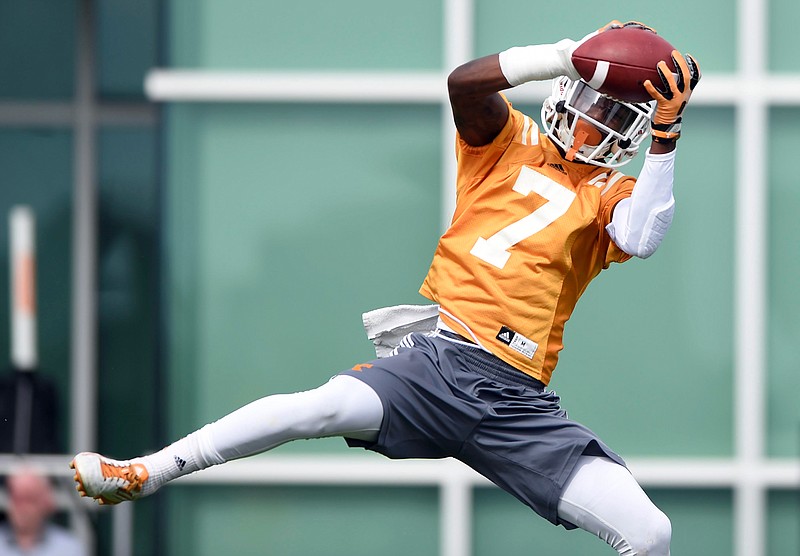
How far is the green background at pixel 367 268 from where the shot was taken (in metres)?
5.88

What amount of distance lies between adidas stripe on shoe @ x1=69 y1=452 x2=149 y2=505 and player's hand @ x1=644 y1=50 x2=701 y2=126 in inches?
65.5

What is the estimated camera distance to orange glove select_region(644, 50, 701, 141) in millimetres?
3426

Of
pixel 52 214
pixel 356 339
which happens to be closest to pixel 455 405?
pixel 356 339

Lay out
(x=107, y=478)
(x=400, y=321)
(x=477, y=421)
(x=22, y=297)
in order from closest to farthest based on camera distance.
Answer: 1. (x=107, y=478)
2. (x=477, y=421)
3. (x=400, y=321)
4. (x=22, y=297)

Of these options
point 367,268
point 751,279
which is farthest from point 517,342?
point 751,279

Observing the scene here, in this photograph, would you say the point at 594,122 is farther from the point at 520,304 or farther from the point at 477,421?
the point at 477,421

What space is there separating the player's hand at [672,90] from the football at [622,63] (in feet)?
0.07

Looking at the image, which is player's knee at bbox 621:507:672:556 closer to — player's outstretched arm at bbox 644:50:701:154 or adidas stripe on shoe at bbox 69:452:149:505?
player's outstretched arm at bbox 644:50:701:154

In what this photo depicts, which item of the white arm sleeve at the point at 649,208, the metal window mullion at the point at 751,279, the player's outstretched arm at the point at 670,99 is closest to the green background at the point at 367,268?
the metal window mullion at the point at 751,279

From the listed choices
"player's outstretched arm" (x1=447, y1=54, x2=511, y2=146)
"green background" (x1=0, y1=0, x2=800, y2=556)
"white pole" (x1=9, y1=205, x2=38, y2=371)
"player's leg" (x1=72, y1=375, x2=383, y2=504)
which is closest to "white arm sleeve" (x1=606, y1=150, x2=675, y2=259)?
"player's outstretched arm" (x1=447, y1=54, x2=511, y2=146)

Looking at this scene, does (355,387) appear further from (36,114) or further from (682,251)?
(36,114)

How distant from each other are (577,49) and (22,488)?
3732mm

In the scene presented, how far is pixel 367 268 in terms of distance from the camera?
A: 593 centimetres

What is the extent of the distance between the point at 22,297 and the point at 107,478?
2990 millimetres
